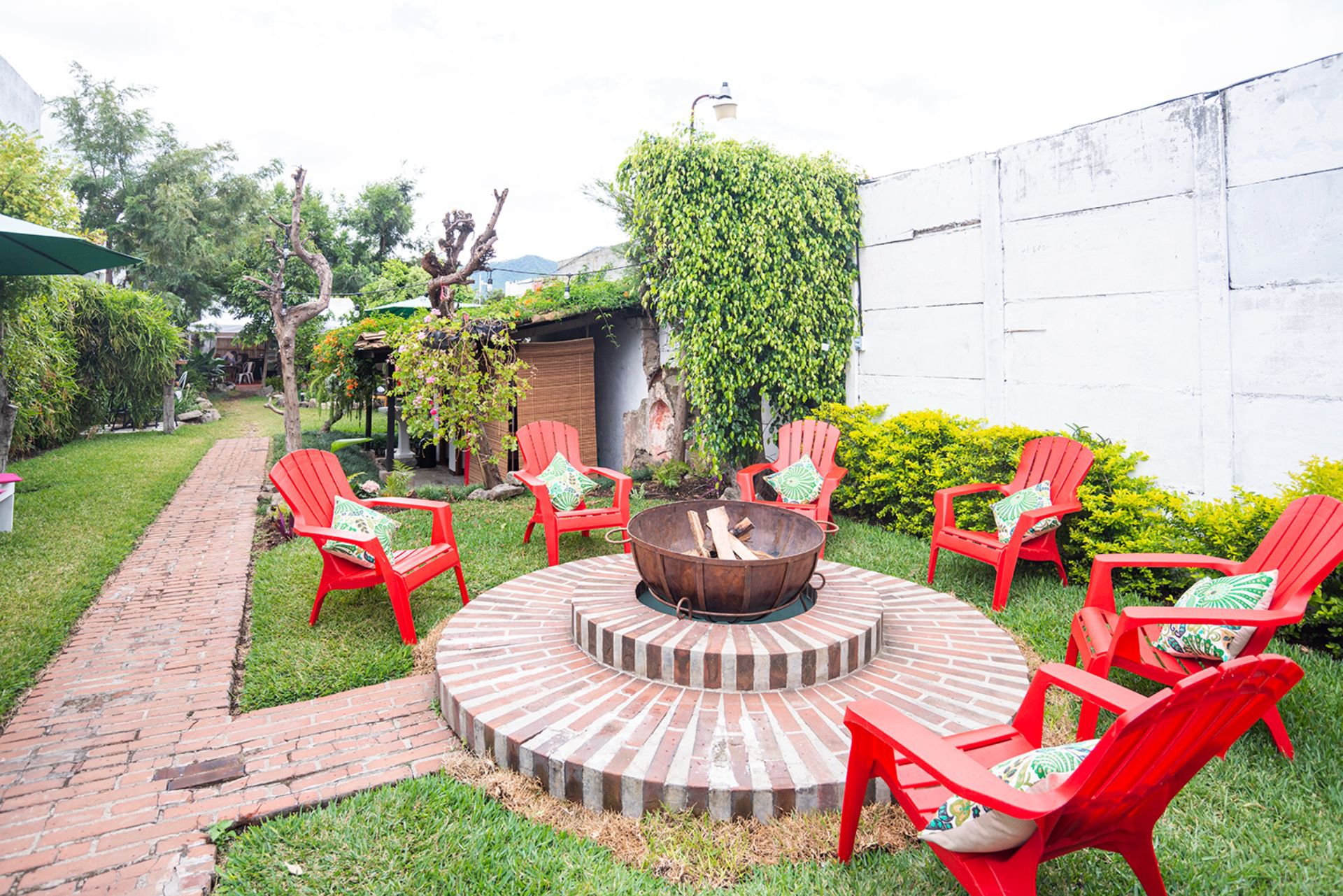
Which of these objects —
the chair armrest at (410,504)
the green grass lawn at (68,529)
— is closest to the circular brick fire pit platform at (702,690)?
the chair armrest at (410,504)

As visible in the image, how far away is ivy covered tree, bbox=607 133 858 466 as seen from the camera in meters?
6.70

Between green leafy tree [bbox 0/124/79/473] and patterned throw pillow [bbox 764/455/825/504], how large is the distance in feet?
23.4

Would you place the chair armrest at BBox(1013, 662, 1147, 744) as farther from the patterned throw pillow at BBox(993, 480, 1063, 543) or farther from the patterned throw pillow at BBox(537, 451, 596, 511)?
the patterned throw pillow at BBox(537, 451, 596, 511)

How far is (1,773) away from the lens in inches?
105

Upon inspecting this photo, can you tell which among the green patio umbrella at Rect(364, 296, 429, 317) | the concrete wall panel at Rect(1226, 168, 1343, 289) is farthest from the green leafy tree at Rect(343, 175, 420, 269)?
the concrete wall panel at Rect(1226, 168, 1343, 289)

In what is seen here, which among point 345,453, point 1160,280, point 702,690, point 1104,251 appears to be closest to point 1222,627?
point 702,690

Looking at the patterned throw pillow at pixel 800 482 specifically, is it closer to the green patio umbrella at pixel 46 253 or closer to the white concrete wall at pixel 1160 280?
the white concrete wall at pixel 1160 280

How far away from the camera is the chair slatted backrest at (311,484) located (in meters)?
4.09

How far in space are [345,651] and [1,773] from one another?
52.9 inches

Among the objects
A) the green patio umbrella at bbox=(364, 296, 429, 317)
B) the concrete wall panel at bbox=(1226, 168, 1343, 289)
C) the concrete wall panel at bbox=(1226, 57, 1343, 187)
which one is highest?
the green patio umbrella at bbox=(364, 296, 429, 317)

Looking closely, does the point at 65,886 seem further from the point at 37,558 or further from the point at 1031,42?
the point at 1031,42

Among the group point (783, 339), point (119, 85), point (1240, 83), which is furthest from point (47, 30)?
point (1240, 83)

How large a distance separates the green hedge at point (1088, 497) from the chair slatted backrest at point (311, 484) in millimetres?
4122

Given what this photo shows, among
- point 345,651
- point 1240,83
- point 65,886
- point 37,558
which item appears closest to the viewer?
point 65,886
